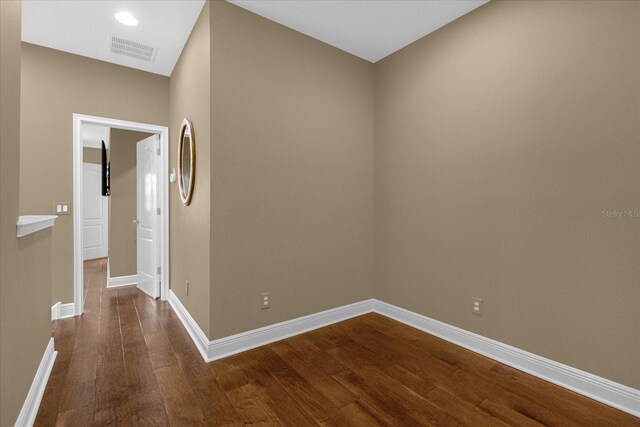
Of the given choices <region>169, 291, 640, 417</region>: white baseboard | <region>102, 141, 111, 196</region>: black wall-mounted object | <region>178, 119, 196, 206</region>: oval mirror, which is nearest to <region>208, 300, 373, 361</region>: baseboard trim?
<region>169, 291, 640, 417</region>: white baseboard

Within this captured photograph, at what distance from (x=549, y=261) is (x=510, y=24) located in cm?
177

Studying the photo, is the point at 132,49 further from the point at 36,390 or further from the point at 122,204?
the point at 36,390

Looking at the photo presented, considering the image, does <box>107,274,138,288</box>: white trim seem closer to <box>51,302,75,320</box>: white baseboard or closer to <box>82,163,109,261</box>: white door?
<box>51,302,75,320</box>: white baseboard

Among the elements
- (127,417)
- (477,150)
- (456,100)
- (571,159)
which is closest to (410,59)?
(456,100)

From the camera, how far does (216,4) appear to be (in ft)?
7.75

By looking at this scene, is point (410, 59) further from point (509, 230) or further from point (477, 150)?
point (509, 230)

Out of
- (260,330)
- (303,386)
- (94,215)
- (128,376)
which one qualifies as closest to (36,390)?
(128,376)

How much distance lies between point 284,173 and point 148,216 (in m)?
2.31

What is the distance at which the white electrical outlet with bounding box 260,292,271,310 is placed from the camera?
8.64 ft

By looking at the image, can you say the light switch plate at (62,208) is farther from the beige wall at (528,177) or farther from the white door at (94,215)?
the white door at (94,215)

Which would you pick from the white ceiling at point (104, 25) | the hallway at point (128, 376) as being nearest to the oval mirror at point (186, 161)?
the white ceiling at point (104, 25)

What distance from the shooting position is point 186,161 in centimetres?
310

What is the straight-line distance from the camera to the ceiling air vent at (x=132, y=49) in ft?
9.96

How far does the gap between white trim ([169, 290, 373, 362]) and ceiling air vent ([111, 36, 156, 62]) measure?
2.70 meters
